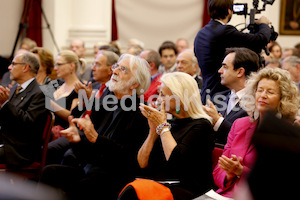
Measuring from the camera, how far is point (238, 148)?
2.81m

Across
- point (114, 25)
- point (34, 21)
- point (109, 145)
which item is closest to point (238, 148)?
point (109, 145)

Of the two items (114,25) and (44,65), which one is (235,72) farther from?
(114,25)

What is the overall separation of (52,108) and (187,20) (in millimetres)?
6342

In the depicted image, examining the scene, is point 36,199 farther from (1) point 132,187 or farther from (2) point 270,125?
(1) point 132,187

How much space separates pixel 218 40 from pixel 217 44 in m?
0.04

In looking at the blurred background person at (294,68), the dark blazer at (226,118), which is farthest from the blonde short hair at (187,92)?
the blurred background person at (294,68)

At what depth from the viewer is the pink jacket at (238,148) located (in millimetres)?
2763

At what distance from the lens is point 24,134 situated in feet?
13.9

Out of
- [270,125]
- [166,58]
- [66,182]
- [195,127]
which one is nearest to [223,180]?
[195,127]

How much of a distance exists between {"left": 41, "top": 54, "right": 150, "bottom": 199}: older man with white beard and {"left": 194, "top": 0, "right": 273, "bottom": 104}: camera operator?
0.56 m

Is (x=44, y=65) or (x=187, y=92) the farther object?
(x=44, y=65)

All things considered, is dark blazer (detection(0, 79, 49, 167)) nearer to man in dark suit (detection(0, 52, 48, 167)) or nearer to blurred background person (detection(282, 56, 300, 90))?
man in dark suit (detection(0, 52, 48, 167))

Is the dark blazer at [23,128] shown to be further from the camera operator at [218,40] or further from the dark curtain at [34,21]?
the dark curtain at [34,21]

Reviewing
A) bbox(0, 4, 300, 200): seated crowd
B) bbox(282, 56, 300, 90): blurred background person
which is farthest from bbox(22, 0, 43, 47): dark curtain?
bbox(282, 56, 300, 90): blurred background person
